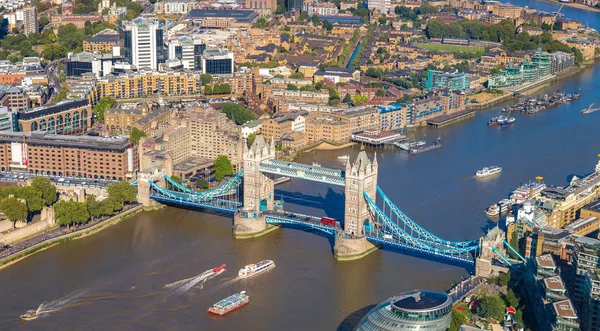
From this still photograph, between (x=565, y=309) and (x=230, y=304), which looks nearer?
(x=565, y=309)

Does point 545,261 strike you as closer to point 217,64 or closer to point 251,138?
point 251,138

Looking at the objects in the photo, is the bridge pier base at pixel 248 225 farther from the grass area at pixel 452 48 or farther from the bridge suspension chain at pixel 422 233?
the grass area at pixel 452 48

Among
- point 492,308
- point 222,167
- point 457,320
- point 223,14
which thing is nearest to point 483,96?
point 222,167

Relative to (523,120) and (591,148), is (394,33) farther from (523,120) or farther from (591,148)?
→ (591,148)

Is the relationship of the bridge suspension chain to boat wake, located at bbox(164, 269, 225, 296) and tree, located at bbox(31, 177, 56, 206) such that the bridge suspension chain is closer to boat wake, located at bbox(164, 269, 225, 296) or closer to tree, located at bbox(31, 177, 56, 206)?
boat wake, located at bbox(164, 269, 225, 296)

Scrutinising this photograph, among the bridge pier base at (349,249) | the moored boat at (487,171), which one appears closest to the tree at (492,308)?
the bridge pier base at (349,249)

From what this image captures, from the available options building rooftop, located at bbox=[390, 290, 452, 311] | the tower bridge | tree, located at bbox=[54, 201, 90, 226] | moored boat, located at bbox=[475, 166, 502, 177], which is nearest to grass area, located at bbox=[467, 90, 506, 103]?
moored boat, located at bbox=[475, 166, 502, 177]
